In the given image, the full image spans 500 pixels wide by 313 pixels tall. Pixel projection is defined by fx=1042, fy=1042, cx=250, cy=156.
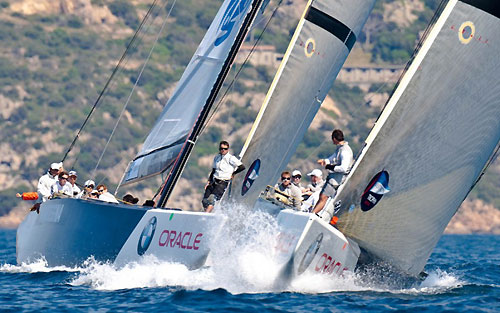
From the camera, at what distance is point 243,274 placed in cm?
1035

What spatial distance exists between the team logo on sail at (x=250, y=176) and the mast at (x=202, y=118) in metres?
0.75

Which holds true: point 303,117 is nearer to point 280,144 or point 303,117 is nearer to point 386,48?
point 280,144

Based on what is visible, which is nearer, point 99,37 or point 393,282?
point 393,282

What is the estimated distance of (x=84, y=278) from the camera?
11.9 meters

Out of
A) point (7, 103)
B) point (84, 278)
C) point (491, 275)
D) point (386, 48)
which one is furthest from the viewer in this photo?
point (386, 48)

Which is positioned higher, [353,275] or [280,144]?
[280,144]

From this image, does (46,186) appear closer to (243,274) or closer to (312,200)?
(312,200)

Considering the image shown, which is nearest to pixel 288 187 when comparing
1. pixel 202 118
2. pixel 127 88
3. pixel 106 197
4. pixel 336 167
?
pixel 202 118

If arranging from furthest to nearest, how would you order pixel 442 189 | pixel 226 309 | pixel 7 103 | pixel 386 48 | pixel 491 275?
pixel 386 48, pixel 7 103, pixel 491 275, pixel 442 189, pixel 226 309

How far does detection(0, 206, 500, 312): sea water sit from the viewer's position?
9539 mm

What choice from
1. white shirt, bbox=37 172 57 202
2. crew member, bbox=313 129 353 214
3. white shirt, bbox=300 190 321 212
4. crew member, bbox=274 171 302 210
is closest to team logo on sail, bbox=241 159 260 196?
crew member, bbox=274 171 302 210

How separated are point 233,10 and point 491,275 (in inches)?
211

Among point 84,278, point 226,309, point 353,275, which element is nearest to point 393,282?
point 353,275

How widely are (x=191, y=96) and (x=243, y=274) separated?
2.56 meters
